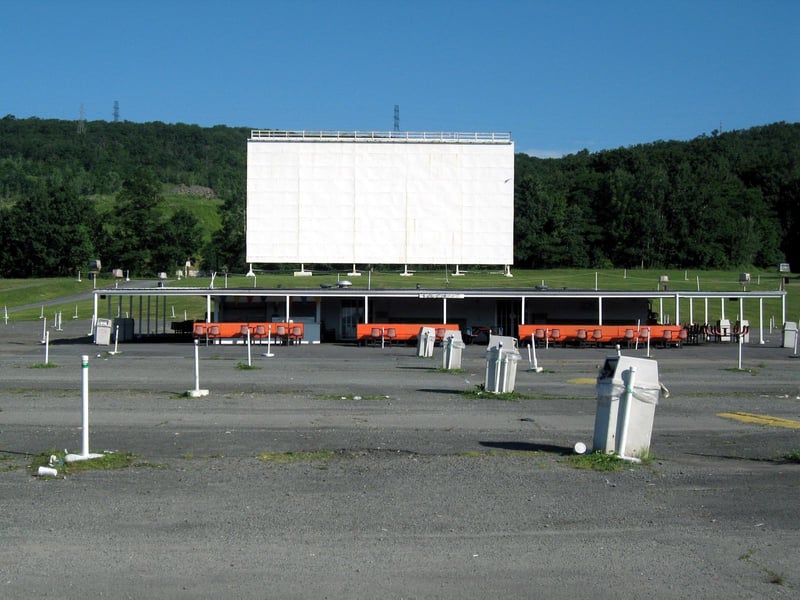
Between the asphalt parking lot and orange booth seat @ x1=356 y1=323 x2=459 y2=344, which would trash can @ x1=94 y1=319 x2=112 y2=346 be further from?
the asphalt parking lot

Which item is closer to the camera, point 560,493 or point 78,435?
point 560,493

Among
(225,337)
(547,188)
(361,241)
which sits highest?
(547,188)

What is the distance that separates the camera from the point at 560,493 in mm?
9688

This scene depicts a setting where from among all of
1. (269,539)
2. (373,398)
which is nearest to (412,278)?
(373,398)

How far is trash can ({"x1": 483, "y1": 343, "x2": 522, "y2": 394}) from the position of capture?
775 inches

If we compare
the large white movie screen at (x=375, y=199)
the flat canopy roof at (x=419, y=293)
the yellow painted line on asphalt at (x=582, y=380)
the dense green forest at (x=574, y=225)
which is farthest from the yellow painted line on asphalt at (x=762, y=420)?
the dense green forest at (x=574, y=225)

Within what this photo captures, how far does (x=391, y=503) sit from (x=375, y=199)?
62683mm

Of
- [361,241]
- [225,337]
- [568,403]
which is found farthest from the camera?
[361,241]

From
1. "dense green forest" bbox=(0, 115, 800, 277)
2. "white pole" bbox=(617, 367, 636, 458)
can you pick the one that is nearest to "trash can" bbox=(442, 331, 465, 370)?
"white pole" bbox=(617, 367, 636, 458)

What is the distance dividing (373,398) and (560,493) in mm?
9707

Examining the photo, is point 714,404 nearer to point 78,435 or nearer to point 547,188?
point 78,435

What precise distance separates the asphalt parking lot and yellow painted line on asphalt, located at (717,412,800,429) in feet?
0.24

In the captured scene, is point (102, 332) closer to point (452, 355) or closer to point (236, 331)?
point (236, 331)

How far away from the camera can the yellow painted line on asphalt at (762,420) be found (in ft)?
52.0
